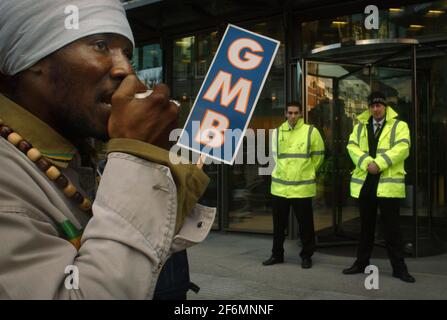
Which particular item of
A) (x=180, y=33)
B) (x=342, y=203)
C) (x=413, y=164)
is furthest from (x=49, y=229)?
(x=180, y=33)

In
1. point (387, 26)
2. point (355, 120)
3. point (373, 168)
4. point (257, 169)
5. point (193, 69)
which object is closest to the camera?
point (373, 168)

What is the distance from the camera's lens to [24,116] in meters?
1.10

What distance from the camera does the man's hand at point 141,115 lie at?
0.95 metres

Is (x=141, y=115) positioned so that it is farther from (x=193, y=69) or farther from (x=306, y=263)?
(x=193, y=69)

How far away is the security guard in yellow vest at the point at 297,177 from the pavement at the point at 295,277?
0.35 m

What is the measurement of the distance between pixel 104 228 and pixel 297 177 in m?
5.29

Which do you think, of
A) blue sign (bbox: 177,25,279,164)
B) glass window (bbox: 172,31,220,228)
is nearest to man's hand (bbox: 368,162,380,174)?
glass window (bbox: 172,31,220,228)

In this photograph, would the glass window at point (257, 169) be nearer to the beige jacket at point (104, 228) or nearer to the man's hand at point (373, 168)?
the man's hand at point (373, 168)

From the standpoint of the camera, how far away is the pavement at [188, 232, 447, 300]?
15.4 ft

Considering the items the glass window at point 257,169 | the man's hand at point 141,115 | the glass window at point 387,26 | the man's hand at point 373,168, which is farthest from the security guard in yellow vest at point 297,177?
the man's hand at point 141,115

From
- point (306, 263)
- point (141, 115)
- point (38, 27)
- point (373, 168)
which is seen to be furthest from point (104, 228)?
point (306, 263)

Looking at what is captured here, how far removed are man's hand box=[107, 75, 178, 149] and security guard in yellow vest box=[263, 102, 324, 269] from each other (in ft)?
17.0

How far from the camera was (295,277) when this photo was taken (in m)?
5.43

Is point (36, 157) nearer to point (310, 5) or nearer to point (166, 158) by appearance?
point (166, 158)
